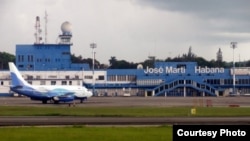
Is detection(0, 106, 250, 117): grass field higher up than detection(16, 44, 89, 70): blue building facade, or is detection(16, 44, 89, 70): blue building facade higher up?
detection(16, 44, 89, 70): blue building facade

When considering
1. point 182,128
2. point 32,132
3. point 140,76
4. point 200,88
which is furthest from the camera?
point 140,76

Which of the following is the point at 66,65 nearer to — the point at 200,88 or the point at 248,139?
the point at 200,88

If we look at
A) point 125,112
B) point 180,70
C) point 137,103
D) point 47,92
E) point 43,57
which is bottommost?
point 137,103

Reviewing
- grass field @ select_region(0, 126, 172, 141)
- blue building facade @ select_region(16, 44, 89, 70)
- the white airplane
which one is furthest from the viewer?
blue building facade @ select_region(16, 44, 89, 70)

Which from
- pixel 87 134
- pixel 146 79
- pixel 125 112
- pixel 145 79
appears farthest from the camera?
pixel 145 79

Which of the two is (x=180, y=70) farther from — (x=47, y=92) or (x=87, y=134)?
(x=87, y=134)

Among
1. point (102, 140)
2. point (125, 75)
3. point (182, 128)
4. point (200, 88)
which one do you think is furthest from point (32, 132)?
point (125, 75)

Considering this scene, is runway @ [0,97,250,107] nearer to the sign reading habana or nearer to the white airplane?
the white airplane

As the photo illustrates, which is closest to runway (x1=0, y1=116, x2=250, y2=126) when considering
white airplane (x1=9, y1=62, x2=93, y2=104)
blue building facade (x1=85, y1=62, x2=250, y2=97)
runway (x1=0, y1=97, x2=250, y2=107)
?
runway (x1=0, y1=97, x2=250, y2=107)

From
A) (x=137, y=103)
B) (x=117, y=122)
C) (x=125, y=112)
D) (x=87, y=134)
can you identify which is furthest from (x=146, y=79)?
(x=87, y=134)

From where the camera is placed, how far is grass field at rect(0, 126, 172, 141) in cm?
3216

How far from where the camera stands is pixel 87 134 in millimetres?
34688

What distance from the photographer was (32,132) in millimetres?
36062

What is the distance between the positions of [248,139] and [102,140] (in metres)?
15.4
